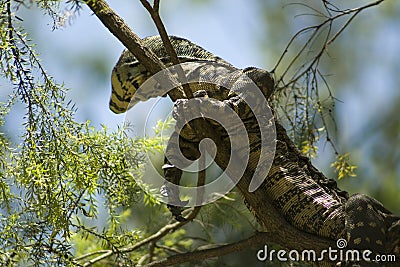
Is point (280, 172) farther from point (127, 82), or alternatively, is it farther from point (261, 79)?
point (127, 82)

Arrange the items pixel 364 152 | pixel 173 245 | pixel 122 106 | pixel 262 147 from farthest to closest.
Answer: pixel 364 152 < pixel 173 245 < pixel 122 106 < pixel 262 147

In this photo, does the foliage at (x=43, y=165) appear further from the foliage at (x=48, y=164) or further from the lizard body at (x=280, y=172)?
the lizard body at (x=280, y=172)

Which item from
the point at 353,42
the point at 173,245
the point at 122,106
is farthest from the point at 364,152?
the point at 122,106

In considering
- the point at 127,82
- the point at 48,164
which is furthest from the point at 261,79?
the point at 48,164

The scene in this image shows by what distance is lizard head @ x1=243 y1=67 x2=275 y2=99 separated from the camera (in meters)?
1.68

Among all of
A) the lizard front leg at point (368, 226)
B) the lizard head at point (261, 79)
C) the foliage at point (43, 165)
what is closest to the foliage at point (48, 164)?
the foliage at point (43, 165)

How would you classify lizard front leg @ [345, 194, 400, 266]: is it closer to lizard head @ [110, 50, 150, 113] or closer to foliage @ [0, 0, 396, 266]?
foliage @ [0, 0, 396, 266]

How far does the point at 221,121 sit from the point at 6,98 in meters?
0.49

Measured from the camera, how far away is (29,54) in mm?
1302

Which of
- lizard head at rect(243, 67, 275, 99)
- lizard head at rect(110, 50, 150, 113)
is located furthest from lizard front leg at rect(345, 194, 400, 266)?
lizard head at rect(110, 50, 150, 113)

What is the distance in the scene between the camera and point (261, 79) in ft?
5.54

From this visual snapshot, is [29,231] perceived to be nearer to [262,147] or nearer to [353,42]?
[262,147]

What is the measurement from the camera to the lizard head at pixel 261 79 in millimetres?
1684

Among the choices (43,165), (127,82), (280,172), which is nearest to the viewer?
(43,165)
